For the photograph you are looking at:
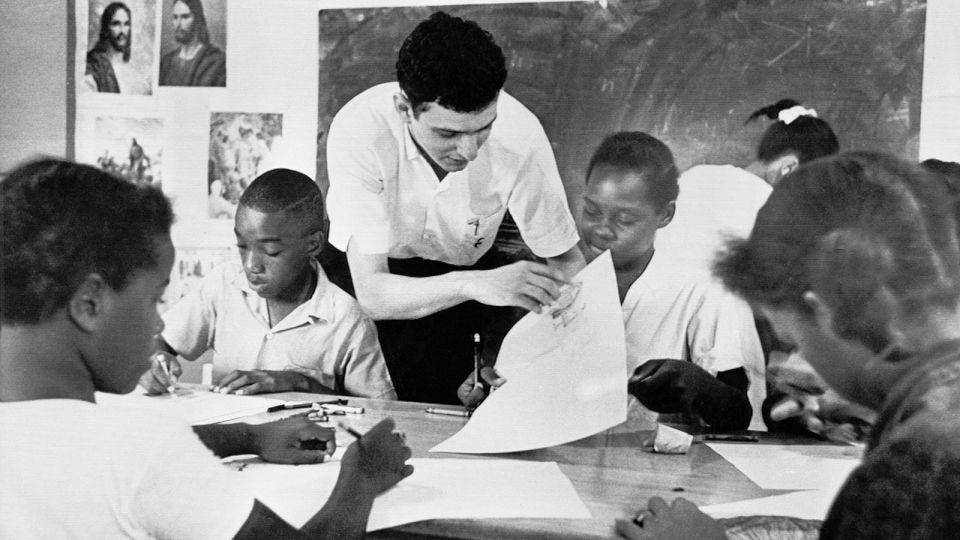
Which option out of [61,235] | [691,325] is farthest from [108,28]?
[691,325]

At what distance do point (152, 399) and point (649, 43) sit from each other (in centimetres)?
99

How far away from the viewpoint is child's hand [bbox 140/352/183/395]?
1.55 metres

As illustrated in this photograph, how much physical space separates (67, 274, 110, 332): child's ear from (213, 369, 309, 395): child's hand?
21.3 inches

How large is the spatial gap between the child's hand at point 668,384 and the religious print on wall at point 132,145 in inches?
35.1

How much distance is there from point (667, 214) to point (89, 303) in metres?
0.79

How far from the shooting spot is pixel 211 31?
1.52 metres

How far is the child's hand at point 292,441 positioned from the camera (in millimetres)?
1261

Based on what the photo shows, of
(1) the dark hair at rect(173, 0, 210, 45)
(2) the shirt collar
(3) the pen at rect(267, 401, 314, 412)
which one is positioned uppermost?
(1) the dark hair at rect(173, 0, 210, 45)

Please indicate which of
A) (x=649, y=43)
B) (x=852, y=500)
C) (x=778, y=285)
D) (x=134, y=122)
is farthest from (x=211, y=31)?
(x=852, y=500)

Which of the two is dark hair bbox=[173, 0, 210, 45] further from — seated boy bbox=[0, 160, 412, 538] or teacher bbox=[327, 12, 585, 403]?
seated boy bbox=[0, 160, 412, 538]

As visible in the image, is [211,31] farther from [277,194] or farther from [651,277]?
[651,277]

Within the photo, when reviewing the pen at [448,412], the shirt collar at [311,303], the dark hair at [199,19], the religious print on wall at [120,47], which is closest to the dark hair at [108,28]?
the religious print on wall at [120,47]

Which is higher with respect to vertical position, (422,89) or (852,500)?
(422,89)

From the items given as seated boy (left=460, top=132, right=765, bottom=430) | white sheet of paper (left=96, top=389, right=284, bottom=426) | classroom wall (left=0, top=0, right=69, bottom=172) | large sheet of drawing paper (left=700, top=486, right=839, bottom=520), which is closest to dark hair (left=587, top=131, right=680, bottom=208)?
seated boy (left=460, top=132, right=765, bottom=430)
